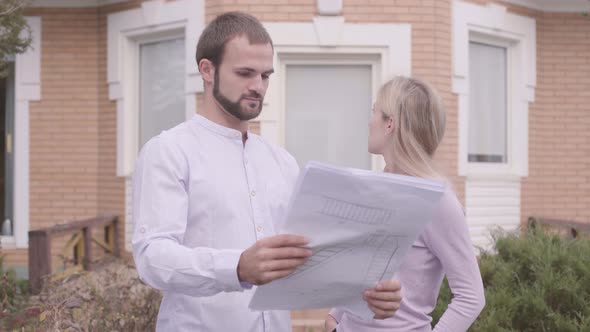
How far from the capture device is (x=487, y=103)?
1041 cm

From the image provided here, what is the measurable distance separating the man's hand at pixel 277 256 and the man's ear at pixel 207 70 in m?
0.71

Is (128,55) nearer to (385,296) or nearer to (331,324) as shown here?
(331,324)

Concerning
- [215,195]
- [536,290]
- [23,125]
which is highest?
[23,125]

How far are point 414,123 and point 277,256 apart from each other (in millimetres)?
904

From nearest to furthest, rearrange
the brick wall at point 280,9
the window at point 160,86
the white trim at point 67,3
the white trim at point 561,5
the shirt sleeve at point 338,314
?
the shirt sleeve at point 338,314
the brick wall at point 280,9
the window at point 160,86
the white trim at point 67,3
the white trim at point 561,5

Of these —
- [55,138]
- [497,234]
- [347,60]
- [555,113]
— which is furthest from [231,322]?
[555,113]

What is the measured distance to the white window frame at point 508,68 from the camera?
371 inches

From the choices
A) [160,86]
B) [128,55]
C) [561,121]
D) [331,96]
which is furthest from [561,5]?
[128,55]

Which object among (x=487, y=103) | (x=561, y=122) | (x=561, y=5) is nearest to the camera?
(x=487, y=103)

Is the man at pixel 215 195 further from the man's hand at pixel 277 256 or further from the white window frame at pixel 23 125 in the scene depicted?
the white window frame at pixel 23 125

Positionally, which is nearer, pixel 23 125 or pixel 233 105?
pixel 233 105

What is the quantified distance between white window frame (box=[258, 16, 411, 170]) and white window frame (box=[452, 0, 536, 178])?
0.90 metres

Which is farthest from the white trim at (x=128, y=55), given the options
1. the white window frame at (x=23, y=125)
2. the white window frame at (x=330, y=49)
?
the white window frame at (x=330, y=49)

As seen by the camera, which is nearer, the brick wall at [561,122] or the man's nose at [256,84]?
the man's nose at [256,84]
